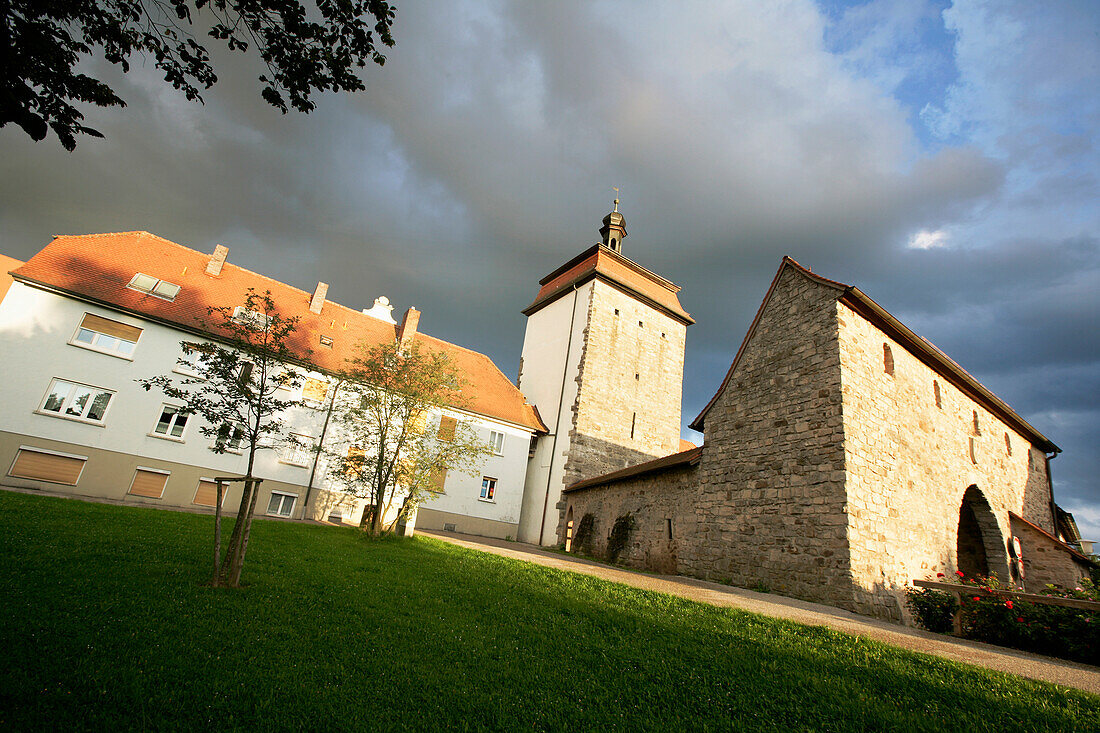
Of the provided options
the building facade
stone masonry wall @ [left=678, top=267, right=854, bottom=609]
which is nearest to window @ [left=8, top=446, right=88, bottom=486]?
the building facade

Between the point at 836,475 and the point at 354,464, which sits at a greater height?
the point at 836,475

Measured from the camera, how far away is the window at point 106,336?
58.6 ft

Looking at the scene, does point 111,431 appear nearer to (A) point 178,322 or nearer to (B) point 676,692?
(A) point 178,322

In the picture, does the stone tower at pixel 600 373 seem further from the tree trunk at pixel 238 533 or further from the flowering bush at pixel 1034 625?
the tree trunk at pixel 238 533

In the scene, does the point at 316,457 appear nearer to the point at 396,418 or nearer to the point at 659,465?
the point at 396,418

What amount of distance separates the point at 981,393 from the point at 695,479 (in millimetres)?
10208

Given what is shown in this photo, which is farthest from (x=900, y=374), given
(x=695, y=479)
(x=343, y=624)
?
(x=343, y=624)

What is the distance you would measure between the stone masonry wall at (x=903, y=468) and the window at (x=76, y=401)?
23171mm

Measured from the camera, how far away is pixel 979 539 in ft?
51.5

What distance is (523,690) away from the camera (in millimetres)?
4016

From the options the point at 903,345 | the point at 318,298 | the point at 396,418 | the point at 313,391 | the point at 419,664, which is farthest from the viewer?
the point at 318,298

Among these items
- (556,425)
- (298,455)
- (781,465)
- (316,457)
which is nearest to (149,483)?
(298,455)

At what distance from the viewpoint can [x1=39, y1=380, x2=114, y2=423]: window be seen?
1704 centimetres

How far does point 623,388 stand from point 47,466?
22.9m
